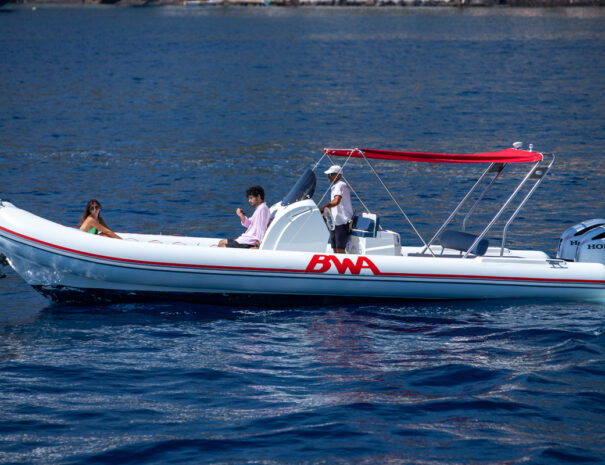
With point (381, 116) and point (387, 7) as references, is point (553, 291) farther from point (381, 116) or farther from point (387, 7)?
point (387, 7)

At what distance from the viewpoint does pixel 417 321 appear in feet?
37.0

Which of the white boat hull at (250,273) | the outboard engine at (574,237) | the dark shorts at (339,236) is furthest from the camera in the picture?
the dark shorts at (339,236)

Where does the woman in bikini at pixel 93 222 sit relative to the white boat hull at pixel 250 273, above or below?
above

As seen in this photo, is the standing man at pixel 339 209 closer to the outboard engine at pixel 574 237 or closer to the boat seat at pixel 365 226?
the boat seat at pixel 365 226

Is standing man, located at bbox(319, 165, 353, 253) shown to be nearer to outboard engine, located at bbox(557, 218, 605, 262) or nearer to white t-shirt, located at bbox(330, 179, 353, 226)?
white t-shirt, located at bbox(330, 179, 353, 226)

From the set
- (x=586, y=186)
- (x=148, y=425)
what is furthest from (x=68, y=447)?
(x=586, y=186)

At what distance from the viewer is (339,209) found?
11852mm

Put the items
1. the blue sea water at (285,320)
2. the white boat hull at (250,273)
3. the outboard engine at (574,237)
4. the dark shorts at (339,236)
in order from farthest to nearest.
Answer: the dark shorts at (339,236) < the outboard engine at (574,237) < the white boat hull at (250,273) < the blue sea water at (285,320)

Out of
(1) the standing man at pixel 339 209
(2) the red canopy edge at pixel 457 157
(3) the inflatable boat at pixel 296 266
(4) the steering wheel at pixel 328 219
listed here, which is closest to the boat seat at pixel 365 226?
(3) the inflatable boat at pixel 296 266

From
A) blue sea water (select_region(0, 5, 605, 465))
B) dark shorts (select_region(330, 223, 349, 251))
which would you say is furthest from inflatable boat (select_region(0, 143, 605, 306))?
blue sea water (select_region(0, 5, 605, 465))

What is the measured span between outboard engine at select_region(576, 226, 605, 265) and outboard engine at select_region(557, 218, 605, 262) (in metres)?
0.05

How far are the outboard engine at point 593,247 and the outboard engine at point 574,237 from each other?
5 cm

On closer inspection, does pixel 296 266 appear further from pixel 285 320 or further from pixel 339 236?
pixel 339 236

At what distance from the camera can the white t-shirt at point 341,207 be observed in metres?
11.8
